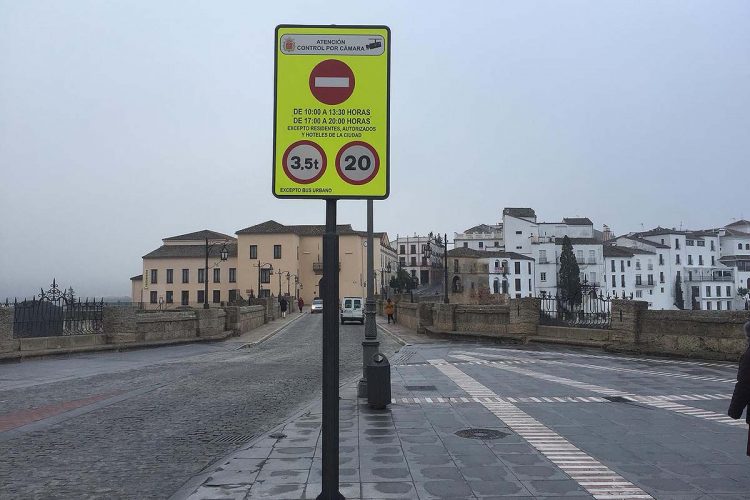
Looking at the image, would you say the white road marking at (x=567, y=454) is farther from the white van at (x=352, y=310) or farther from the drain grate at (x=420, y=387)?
the white van at (x=352, y=310)

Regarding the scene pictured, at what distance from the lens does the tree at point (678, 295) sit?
9097cm

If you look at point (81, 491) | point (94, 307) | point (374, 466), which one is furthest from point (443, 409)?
point (94, 307)

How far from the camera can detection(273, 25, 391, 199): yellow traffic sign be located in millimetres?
4066

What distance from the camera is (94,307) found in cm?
2194

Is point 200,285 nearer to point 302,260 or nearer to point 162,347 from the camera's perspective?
point 302,260

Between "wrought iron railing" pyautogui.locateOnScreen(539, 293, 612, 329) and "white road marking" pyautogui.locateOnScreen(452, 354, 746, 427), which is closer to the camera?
"white road marking" pyautogui.locateOnScreen(452, 354, 746, 427)

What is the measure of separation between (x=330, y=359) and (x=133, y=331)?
2061 centimetres

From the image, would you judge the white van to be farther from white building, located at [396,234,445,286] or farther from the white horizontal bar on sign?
white building, located at [396,234,445,286]

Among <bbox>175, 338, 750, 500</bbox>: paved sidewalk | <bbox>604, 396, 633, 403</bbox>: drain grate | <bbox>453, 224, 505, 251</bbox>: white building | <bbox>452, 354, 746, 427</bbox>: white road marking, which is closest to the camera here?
<bbox>175, 338, 750, 500</bbox>: paved sidewalk

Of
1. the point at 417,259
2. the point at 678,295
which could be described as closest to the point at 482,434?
the point at 678,295

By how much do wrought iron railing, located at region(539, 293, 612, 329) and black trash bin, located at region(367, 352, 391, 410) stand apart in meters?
13.1

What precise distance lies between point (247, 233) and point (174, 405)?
81890 millimetres

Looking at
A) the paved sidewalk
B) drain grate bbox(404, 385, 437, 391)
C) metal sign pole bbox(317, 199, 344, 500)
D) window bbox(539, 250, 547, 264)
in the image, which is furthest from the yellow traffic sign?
window bbox(539, 250, 547, 264)

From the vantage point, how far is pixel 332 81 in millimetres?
4145
